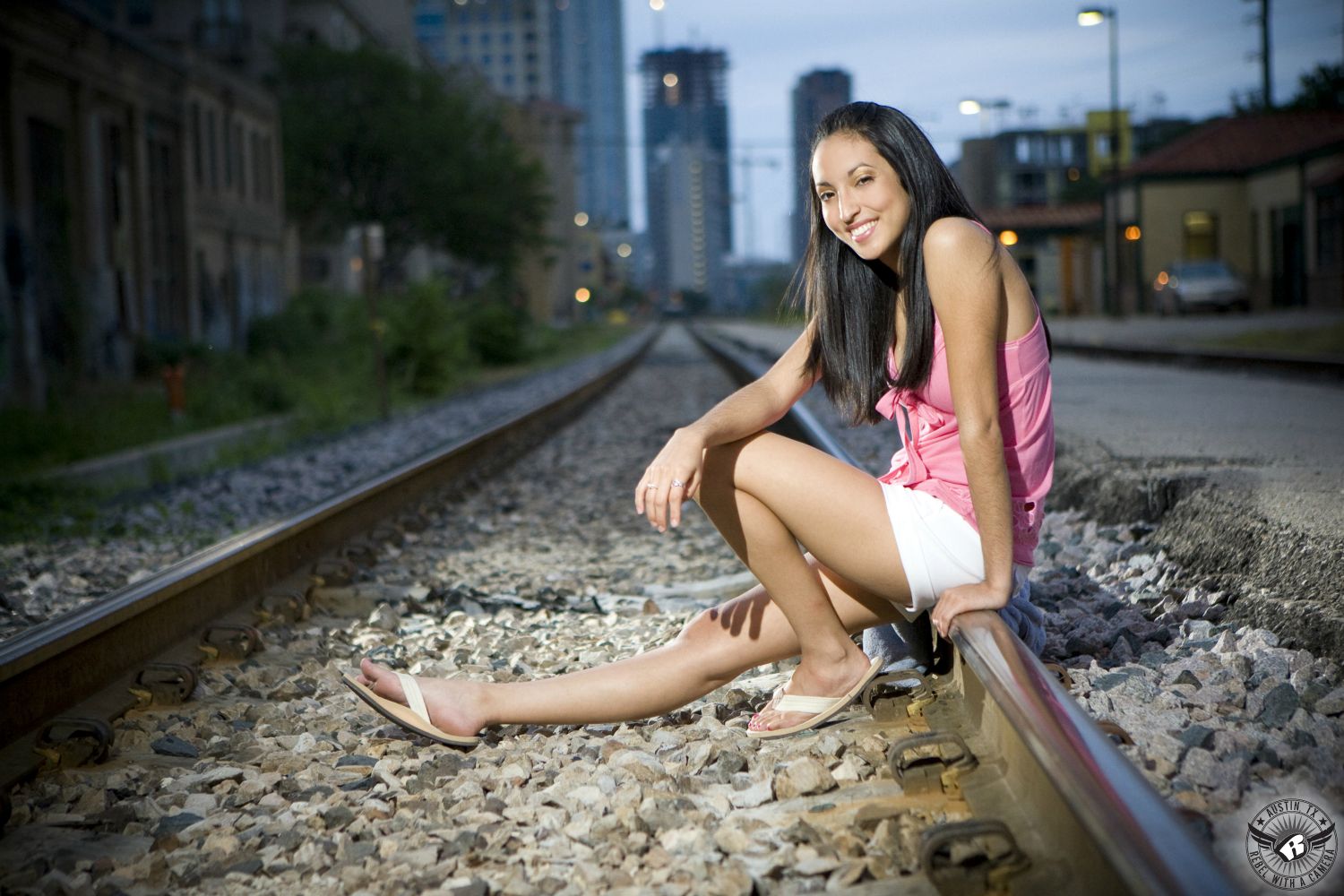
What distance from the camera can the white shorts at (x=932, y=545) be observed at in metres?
2.99

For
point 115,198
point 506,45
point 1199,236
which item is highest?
point 506,45

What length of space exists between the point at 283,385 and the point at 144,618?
1286 centimetres

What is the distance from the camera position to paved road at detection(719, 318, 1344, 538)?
4.93 metres

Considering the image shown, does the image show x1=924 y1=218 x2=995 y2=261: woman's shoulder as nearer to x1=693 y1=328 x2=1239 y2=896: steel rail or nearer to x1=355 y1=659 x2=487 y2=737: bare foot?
x1=693 y1=328 x2=1239 y2=896: steel rail

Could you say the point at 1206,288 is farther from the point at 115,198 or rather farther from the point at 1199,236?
the point at 115,198

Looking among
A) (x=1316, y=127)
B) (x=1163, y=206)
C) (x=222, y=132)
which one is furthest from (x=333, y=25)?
(x=1316, y=127)

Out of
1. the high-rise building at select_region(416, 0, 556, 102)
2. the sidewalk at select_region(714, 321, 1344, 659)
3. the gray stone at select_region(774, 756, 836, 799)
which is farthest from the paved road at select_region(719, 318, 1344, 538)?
the high-rise building at select_region(416, 0, 556, 102)

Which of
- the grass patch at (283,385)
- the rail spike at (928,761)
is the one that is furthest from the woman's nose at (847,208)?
the grass patch at (283,385)

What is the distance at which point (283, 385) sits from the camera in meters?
16.3

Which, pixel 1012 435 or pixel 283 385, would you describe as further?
pixel 283 385

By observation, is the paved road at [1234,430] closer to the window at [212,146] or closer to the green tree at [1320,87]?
the window at [212,146]

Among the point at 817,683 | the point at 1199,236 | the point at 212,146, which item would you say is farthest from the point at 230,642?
the point at 1199,236

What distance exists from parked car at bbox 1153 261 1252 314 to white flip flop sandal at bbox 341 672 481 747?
33.5 metres

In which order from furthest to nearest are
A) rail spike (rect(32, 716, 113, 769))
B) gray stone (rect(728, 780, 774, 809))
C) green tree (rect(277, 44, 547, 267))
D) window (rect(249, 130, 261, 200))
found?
green tree (rect(277, 44, 547, 267))
window (rect(249, 130, 261, 200))
rail spike (rect(32, 716, 113, 769))
gray stone (rect(728, 780, 774, 809))
